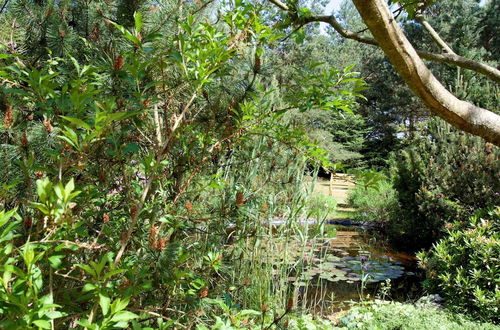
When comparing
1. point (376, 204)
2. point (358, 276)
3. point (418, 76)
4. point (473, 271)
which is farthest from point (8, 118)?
point (376, 204)

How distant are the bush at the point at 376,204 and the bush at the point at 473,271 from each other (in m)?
5.03

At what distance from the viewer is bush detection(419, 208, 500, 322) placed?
317cm

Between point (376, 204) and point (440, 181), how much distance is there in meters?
4.01

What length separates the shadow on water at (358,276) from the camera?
4.18m

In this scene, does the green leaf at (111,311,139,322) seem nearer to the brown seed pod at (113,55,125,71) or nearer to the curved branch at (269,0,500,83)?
the brown seed pod at (113,55,125,71)

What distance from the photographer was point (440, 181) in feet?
20.7

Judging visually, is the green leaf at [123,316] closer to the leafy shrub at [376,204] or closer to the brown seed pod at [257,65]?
the brown seed pod at [257,65]

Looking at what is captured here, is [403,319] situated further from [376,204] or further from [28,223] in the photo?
[376,204]

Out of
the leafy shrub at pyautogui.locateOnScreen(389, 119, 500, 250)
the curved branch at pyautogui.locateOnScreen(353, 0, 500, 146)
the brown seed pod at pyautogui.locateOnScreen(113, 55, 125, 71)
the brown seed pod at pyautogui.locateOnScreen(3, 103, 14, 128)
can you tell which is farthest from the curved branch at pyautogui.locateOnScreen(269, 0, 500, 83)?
the leafy shrub at pyautogui.locateOnScreen(389, 119, 500, 250)

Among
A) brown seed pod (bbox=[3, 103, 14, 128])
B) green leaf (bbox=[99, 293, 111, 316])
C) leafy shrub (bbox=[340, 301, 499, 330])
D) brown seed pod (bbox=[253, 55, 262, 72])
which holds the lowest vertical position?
leafy shrub (bbox=[340, 301, 499, 330])

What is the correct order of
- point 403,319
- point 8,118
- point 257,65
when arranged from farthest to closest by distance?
1. point 403,319
2. point 257,65
3. point 8,118

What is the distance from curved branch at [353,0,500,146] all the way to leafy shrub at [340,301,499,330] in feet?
6.76

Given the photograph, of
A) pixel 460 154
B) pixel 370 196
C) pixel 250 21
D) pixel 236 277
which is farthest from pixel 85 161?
pixel 370 196

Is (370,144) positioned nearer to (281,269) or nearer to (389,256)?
(389,256)
